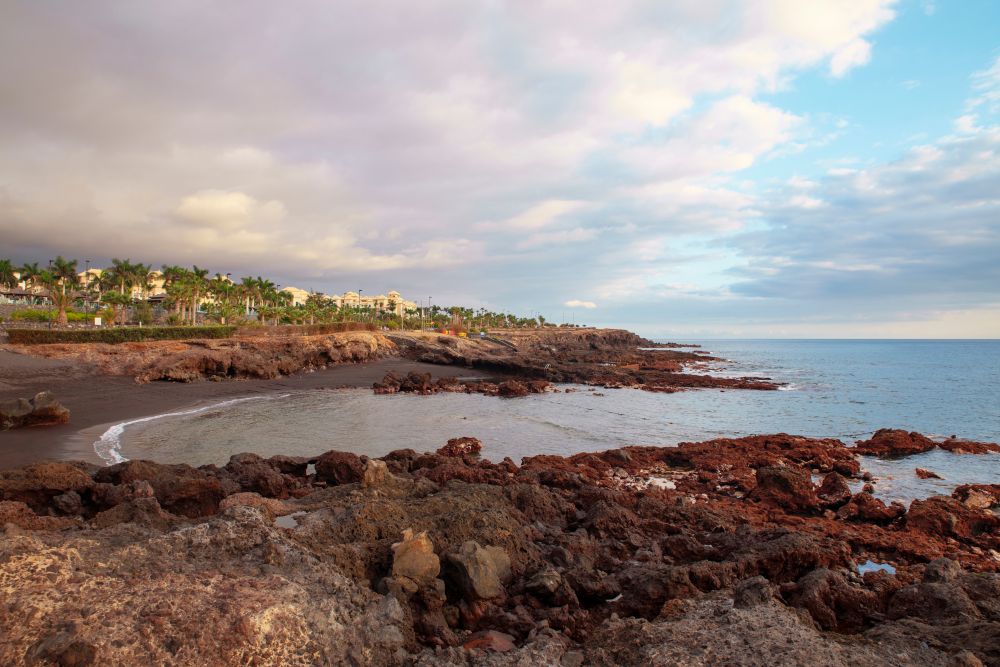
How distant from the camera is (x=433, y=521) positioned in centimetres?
802

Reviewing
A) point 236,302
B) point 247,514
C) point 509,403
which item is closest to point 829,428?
point 509,403

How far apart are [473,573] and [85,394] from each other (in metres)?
34.9

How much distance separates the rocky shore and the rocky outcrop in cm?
1511

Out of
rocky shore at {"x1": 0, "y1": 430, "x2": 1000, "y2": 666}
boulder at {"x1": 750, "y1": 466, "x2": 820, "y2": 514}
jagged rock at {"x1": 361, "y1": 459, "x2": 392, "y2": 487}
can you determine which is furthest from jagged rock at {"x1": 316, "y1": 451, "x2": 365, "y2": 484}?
boulder at {"x1": 750, "y1": 466, "x2": 820, "y2": 514}

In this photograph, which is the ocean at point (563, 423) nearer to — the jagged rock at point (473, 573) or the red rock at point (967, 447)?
the red rock at point (967, 447)

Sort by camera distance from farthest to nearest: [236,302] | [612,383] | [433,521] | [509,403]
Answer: [236,302]
[612,383]
[509,403]
[433,521]

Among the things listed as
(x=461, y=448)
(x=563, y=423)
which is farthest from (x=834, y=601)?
(x=563, y=423)

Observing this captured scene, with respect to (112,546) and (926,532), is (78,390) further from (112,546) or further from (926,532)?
(926,532)

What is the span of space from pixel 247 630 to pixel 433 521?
3633 mm

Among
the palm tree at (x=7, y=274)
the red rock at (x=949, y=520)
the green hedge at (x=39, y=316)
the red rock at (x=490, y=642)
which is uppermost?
the palm tree at (x=7, y=274)

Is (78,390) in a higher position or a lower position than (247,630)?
lower

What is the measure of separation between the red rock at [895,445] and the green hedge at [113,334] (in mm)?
53790

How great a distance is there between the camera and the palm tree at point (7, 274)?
80.0m

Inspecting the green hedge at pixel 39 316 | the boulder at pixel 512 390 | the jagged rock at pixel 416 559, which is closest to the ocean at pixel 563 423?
the boulder at pixel 512 390
